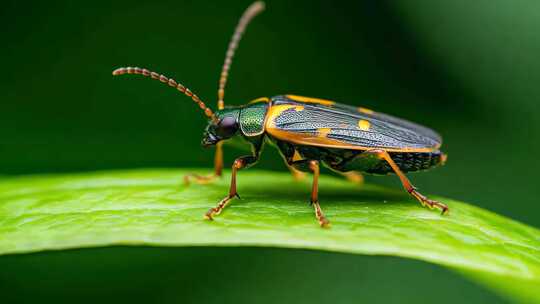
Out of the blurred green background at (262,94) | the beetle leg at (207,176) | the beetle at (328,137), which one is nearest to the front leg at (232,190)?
the beetle at (328,137)

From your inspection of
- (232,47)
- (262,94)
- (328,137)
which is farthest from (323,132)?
(262,94)

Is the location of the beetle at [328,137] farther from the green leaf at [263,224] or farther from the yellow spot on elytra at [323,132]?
the green leaf at [263,224]

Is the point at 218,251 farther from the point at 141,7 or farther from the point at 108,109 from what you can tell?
the point at 141,7

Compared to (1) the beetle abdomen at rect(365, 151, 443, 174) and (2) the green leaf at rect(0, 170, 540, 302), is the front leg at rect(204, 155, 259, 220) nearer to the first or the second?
(2) the green leaf at rect(0, 170, 540, 302)

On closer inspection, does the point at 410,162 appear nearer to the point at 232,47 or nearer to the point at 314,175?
the point at 314,175

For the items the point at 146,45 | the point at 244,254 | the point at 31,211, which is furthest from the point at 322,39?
the point at 31,211

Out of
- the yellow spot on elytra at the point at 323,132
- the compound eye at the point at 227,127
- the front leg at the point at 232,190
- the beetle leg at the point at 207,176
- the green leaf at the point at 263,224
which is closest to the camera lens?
the green leaf at the point at 263,224

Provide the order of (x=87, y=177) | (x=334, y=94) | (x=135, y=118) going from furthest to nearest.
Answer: (x=334, y=94) < (x=135, y=118) < (x=87, y=177)
